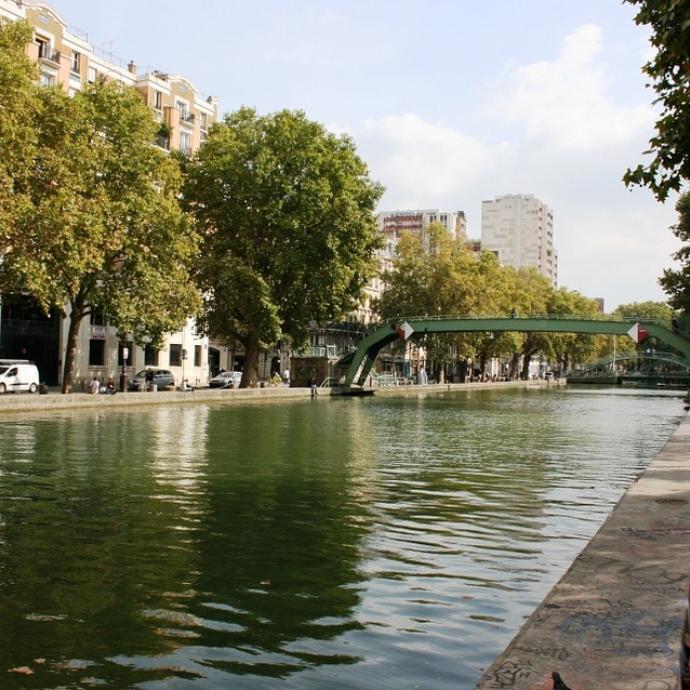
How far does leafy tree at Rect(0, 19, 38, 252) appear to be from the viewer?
33688 mm

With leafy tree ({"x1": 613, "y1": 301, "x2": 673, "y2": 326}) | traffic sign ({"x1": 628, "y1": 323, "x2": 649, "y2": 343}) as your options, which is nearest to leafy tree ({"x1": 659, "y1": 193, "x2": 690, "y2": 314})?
traffic sign ({"x1": 628, "y1": 323, "x2": 649, "y2": 343})

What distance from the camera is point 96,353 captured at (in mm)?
63500

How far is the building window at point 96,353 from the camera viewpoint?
207ft

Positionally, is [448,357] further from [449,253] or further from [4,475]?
[4,475]

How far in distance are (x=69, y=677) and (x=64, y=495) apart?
30.3ft

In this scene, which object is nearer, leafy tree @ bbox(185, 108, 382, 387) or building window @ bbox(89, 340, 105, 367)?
leafy tree @ bbox(185, 108, 382, 387)

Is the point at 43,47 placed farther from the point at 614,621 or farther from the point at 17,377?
the point at 614,621

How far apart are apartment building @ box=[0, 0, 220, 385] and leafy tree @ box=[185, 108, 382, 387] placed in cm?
515

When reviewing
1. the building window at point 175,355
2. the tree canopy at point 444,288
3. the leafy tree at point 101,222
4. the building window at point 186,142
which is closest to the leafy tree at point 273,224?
the leafy tree at point 101,222

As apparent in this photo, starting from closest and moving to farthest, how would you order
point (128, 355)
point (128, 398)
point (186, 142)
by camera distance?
point (128, 398)
point (128, 355)
point (186, 142)

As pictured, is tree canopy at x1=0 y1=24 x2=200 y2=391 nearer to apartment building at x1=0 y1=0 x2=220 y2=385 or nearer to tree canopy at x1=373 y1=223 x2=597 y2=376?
apartment building at x1=0 y1=0 x2=220 y2=385

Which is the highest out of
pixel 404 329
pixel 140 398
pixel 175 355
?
pixel 404 329

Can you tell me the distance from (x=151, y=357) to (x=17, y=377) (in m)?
20.2

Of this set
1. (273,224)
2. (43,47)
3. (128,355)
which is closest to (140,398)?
(273,224)
